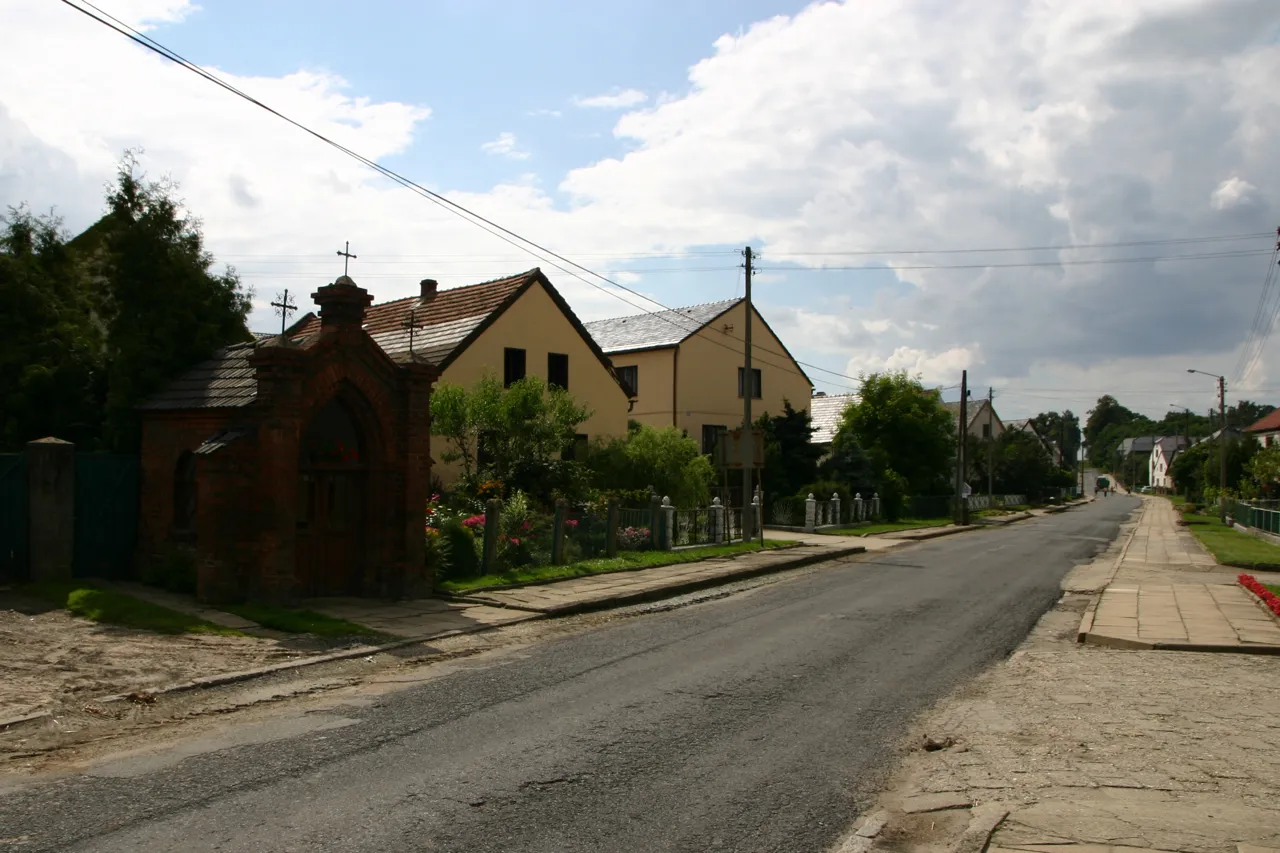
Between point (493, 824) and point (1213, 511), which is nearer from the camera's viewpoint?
point (493, 824)

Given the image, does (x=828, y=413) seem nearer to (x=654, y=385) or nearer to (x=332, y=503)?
(x=654, y=385)

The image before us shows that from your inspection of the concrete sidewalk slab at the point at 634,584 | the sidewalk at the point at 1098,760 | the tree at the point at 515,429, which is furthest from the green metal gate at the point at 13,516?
the sidewalk at the point at 1098,760

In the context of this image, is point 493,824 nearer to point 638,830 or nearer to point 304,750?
point 638,830

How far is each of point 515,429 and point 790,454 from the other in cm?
1991

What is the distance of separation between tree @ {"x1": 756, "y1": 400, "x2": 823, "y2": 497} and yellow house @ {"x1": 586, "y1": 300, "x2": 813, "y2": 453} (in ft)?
9.64

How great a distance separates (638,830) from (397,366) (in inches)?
411

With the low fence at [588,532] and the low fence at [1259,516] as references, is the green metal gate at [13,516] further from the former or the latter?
the low fence at [1259,516]

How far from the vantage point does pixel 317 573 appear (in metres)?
14.2

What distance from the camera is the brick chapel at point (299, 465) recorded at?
1279 centimetres

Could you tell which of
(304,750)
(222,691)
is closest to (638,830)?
(304,750)

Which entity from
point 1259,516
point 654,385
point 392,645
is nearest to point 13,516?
point 392,645

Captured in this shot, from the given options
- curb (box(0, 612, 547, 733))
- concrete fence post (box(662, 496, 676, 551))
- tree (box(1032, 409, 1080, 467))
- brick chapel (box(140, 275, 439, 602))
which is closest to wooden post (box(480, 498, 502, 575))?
brick chapel (box(140, 275, 439, 602))

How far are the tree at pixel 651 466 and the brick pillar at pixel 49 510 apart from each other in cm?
1389

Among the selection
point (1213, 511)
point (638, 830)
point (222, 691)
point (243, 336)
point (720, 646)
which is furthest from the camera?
point (1213, 511)
